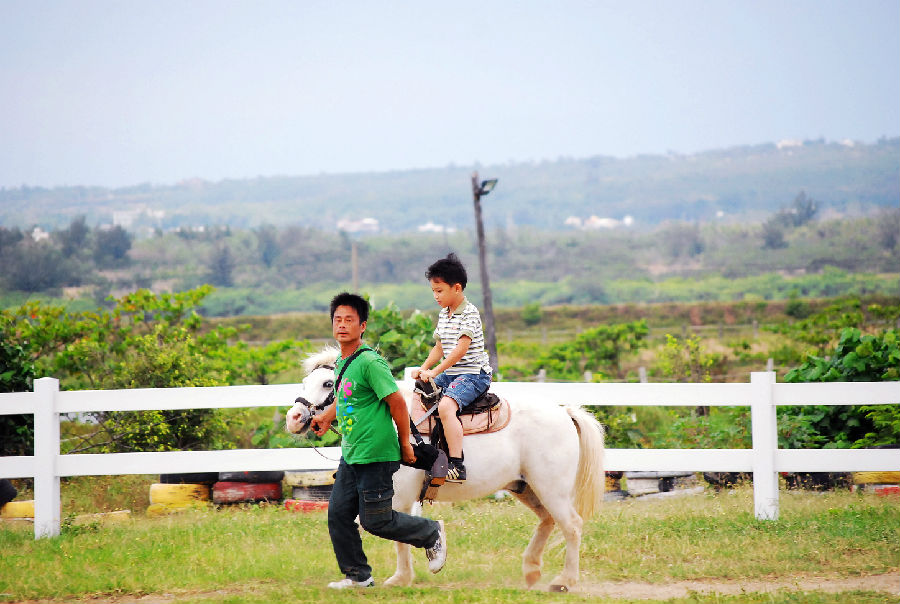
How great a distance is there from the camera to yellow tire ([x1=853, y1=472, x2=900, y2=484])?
30.8ft

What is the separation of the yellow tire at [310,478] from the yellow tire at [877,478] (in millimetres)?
5515

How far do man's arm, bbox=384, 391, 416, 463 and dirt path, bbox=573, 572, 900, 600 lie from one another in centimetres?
168

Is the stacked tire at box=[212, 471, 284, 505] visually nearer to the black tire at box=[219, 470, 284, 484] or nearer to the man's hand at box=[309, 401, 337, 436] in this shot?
the black tire at box=[219, 470, 284, 484]

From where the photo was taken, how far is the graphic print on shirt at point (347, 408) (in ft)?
17.8

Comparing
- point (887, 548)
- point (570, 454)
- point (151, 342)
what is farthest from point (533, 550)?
point (151, 342)

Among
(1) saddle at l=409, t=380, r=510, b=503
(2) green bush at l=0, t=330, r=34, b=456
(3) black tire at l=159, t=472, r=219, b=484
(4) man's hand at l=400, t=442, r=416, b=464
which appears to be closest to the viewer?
(4) man's hand at l=400, t=442, r=416, b=464

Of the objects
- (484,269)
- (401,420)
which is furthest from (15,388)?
(484,269)

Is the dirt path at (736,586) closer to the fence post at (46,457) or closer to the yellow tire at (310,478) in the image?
the yellow tire at (310,478)

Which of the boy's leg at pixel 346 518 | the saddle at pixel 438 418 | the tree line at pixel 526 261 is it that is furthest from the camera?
the tree line at pixel 526 261

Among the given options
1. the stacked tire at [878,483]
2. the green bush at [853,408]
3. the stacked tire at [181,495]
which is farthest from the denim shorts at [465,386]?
the green bush at [853,408]

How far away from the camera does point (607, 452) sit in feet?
27.8

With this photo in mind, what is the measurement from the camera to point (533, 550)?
6.51 meters

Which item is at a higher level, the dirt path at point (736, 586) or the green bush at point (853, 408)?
the green bush at point (853, 408)

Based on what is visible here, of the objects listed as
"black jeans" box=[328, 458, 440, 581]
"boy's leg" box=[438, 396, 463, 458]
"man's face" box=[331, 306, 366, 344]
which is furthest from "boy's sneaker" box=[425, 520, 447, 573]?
"man's face" box=[331, 306, 366, 344]
